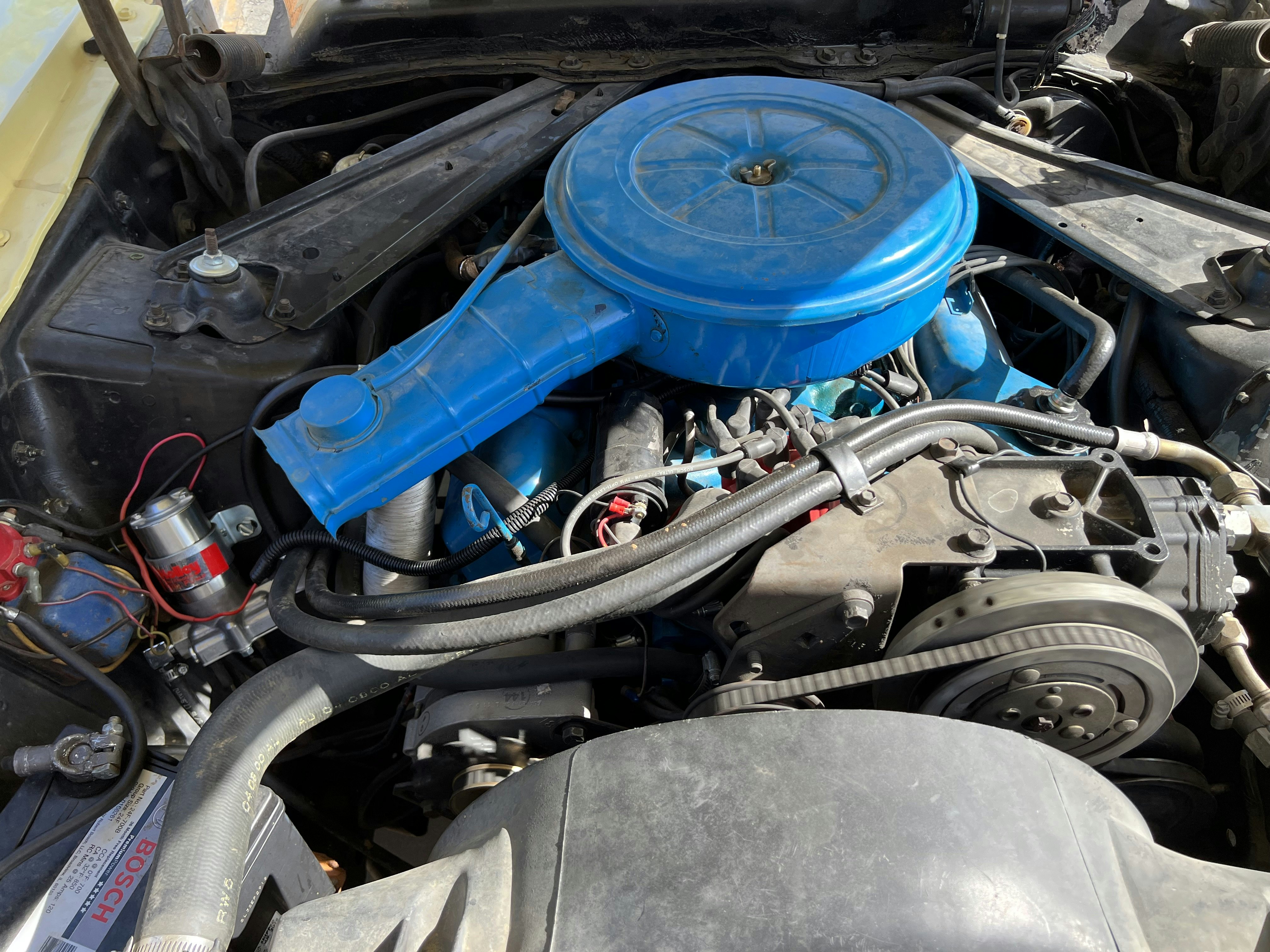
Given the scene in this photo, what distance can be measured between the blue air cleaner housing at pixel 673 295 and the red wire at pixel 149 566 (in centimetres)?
34

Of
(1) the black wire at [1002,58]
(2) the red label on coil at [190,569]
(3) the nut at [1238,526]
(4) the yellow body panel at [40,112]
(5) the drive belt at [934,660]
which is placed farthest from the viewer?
(1) the black wire at [1002,58]

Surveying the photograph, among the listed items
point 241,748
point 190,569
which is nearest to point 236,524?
point 190,569

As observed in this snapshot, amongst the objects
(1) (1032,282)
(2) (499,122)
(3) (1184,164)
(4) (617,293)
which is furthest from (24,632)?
(3) (1184,164)

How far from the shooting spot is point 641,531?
4.79ft

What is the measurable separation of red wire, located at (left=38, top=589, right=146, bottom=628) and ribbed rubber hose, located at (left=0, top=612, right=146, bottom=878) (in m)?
0.03

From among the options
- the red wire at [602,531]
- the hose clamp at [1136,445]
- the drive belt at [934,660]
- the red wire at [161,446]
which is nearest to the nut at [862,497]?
the drive belt at [934,660]

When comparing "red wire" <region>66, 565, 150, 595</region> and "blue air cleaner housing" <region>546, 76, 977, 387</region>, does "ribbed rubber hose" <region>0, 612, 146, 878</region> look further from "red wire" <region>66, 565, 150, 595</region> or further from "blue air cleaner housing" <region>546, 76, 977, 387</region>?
"blue air cleaner housing" <region>546, 76, 977, 387</region>

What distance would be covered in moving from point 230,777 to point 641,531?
74 cm

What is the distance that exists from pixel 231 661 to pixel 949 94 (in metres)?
2.15

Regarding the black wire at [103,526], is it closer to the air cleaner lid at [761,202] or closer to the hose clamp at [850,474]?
the air cleaner lid at [761,202]

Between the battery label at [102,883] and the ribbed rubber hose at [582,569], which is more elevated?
the ribbed rubber hose at [582,569]

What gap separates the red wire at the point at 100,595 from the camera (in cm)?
144

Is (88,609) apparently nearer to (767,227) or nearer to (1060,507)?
(767,227)

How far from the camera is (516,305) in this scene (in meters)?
1.41
